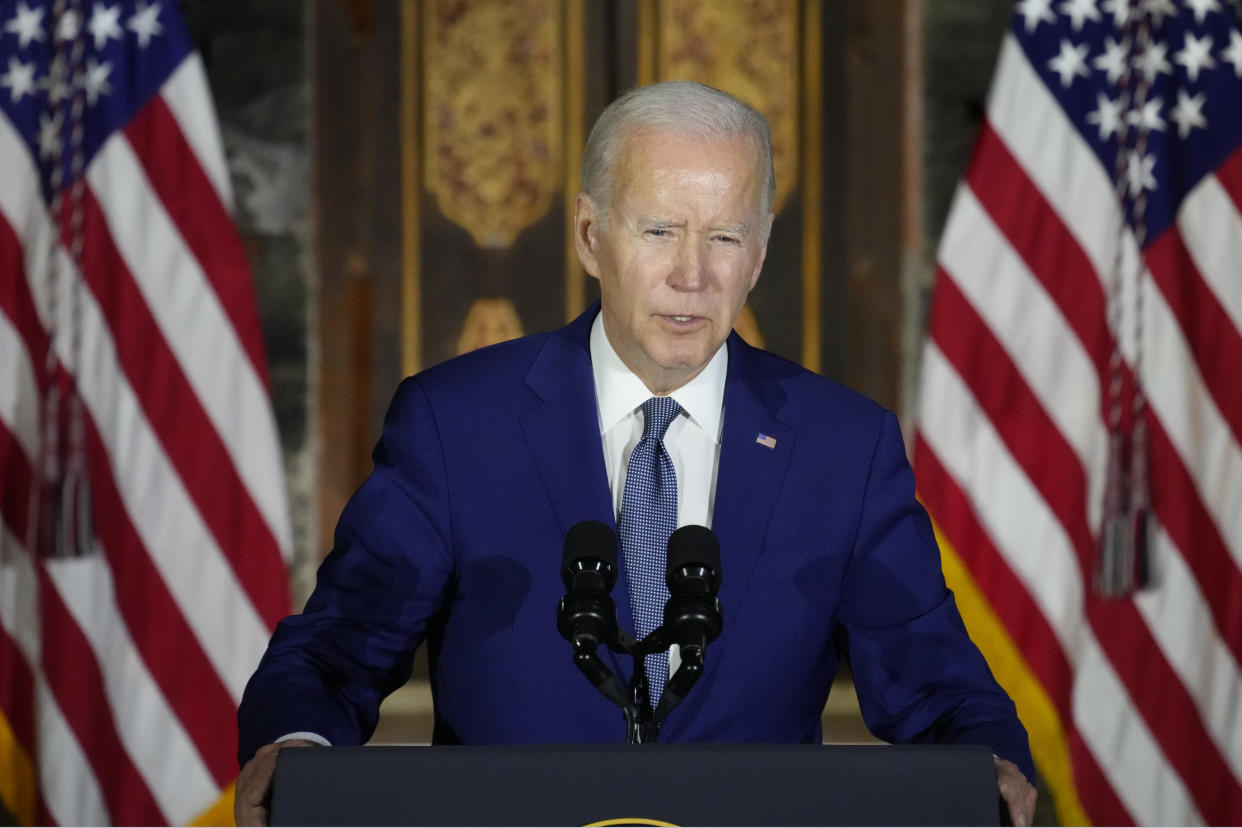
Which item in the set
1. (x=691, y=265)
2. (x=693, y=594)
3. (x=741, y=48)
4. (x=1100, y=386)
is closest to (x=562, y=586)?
(x=691, y=265)

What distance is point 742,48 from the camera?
3965 mm

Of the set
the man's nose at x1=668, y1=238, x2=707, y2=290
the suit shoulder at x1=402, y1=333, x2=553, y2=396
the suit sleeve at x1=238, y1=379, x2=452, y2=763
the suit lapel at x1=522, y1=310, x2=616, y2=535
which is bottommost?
the suit sleeve at x1=238, y1=379, x2=452, y2=763

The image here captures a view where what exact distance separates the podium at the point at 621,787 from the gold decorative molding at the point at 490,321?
9.42 ft

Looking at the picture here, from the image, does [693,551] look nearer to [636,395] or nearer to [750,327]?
[636,395]

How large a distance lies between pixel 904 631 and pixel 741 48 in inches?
101

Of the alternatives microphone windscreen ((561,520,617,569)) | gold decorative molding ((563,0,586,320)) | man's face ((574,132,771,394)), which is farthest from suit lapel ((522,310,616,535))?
gold decorative molding ((563,0,586,320))

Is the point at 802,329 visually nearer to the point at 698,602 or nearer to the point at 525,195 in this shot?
the point at 525,195

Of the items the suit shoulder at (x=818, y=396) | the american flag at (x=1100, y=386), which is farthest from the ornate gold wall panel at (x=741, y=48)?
the suit shoulder at (x=818, y=396)

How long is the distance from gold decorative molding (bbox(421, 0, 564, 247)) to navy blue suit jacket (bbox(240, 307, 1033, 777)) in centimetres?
226

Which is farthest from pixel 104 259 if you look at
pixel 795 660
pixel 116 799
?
pixel 795 660

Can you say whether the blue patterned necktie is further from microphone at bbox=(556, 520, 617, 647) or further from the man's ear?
microphone at bbox=(556, 520, 617, 647)

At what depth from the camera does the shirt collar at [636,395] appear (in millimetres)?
1828

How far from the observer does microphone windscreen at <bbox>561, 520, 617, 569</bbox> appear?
4.09ft

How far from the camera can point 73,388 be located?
136 inches
